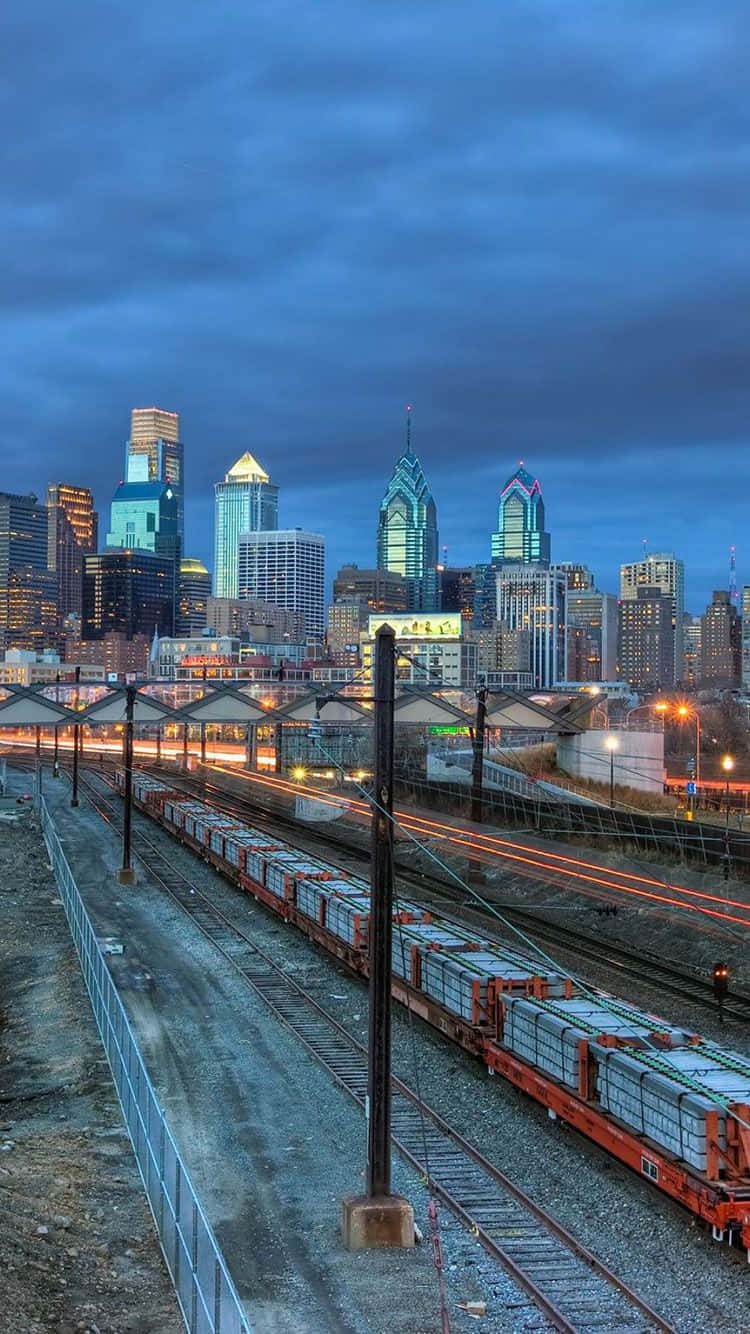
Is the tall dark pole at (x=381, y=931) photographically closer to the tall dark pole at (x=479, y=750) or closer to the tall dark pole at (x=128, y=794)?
the tall dark pole at (x=479, y=750)

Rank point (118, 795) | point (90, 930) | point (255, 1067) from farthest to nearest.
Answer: point (118, 795)
point (90, 930)
point (255, 1067)

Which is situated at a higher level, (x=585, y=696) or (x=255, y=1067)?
(x=585, y=696)

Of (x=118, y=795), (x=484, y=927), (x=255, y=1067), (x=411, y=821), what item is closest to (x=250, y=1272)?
(x=255, y=1067)

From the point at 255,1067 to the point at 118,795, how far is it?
7425 centimetres

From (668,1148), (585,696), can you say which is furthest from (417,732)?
(668,1148)

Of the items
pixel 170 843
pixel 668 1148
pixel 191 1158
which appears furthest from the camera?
pixel 170 843

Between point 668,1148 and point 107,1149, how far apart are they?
983cm

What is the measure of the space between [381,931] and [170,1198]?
4916 millimetres

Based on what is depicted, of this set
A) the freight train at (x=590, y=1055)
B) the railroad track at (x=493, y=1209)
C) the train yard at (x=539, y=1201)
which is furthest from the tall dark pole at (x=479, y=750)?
the train yard at (x=539, y=1201)

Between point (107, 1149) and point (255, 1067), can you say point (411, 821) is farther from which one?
point (107, 1149)

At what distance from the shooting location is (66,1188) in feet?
66.0

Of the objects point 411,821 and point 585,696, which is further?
point 411,821

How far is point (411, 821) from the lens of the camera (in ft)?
231

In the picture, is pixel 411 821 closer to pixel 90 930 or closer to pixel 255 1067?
pixel 90 930
